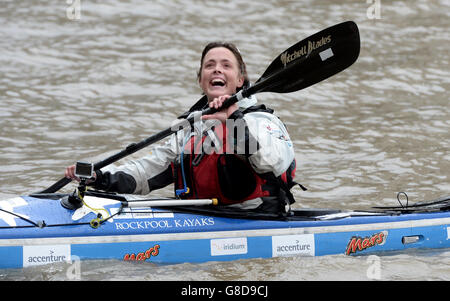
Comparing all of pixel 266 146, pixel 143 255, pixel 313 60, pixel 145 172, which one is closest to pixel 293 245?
pixel 266 146

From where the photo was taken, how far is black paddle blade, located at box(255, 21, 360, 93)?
16.6 feet

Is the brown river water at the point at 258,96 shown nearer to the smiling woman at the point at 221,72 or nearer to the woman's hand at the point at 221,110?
the woman's hand at the point at 221,110

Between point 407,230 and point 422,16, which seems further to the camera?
point 422,16

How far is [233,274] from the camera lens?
4.68 m

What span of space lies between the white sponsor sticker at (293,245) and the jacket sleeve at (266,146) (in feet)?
1.48

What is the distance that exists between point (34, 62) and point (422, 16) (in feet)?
20.4

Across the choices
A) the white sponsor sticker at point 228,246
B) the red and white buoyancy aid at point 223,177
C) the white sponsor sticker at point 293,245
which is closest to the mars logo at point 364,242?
the white sponsor sticker at point 293,245

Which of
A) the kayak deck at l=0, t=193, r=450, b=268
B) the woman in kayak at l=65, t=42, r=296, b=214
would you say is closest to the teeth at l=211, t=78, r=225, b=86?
the woman in kayak at l=65, t=42, r=296, b=214

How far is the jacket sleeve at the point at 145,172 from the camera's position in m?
5.07

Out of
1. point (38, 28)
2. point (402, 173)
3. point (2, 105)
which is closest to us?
point (402, 173)
